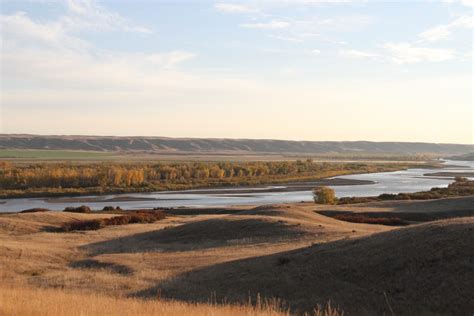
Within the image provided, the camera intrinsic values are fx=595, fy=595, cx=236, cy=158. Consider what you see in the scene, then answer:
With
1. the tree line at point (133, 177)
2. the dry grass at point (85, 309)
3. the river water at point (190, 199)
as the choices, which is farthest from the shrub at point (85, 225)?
the tree line at point (133, 177)

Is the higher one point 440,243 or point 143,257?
point 440,243

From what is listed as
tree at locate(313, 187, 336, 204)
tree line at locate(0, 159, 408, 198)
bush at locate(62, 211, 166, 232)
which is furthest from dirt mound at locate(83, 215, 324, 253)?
tree line at locate(0, 159, 408, 198)

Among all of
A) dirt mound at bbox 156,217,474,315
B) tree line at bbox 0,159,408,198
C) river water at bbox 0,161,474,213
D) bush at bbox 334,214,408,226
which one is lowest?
river water at bbox 0,161,474,213

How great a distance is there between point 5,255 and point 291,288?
47.7 feet

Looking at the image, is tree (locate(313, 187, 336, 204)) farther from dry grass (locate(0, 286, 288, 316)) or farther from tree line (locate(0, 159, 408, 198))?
dry grass (locate(0, 286, 288, 316))

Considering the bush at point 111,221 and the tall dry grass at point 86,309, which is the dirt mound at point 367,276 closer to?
the tall dry grass at point 86,309

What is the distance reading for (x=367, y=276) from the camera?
18.2 meters

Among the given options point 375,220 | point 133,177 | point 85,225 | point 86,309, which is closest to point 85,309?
point 86,309

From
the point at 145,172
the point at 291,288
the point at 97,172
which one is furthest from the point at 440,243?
the point at 145,172

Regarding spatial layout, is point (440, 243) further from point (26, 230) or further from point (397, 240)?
point (26, 230)

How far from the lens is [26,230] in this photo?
38.4 meters

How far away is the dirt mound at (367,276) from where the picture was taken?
53.1 ft

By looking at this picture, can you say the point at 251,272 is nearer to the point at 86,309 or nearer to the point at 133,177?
the point at 86,309

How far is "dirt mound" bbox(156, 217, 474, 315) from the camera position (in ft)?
53.1
